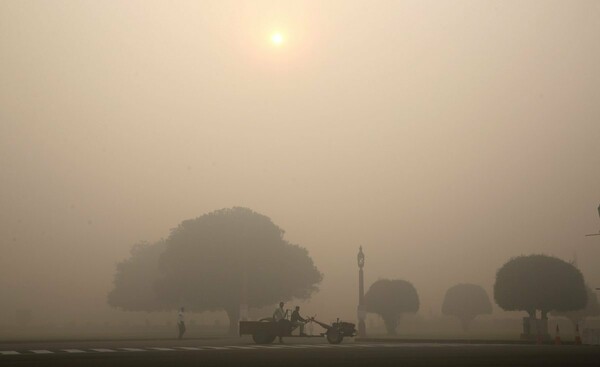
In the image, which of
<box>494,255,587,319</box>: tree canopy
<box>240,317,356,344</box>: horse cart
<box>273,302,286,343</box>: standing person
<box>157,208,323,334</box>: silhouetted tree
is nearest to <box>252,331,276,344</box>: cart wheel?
<box>240,317,356,344</box>: horse cart

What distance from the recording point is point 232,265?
78.1 meters

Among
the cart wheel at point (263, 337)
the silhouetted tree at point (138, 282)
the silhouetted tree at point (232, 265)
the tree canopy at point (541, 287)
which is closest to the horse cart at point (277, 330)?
the cart wheel at point (263, 337)

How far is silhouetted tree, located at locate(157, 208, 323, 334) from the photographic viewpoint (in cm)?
7700

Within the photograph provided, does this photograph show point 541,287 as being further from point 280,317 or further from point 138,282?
point 138,282

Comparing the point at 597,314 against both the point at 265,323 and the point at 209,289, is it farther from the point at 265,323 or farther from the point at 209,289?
the point at 265,323

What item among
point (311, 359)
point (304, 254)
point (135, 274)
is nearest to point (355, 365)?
point (311, 359)

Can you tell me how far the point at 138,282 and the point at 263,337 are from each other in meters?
64.7

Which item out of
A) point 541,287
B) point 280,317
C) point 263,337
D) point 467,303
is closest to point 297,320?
point 280,317

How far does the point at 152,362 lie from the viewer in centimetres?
2150

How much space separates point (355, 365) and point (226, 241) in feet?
199

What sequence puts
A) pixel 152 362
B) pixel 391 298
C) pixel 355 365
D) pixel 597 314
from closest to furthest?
pixel 355 365, pixel 152 362, pixel 391 298, pixel 597 314

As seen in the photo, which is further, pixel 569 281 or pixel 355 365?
pixel 569 281

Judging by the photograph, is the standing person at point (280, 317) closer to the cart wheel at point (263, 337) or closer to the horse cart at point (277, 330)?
the horse cart at point (277, 330)

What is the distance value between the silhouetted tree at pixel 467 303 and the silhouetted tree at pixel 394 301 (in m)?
45.2
